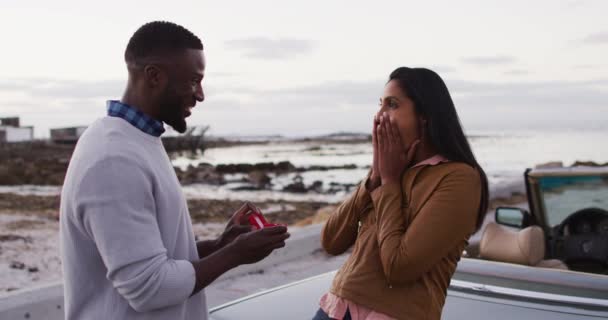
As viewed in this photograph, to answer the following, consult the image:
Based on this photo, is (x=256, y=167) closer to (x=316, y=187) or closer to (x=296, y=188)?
(x=316, y=187)

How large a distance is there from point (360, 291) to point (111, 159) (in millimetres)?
861

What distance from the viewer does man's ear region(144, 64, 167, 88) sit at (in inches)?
77.2

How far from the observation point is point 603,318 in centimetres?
272

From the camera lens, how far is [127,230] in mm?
1742

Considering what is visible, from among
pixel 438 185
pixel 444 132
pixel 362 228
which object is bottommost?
pixel 362 228

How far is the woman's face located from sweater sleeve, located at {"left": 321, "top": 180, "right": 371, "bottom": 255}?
233mm

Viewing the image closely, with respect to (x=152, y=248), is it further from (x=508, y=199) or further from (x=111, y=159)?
(x=508, y=199)

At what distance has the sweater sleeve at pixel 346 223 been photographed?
229 centimetres

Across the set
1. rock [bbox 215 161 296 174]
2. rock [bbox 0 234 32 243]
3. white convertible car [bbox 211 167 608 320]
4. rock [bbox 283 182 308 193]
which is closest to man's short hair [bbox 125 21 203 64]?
white convertible car [bbox 211 167 608 320]

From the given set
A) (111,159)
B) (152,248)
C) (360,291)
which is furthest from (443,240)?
(111,159)

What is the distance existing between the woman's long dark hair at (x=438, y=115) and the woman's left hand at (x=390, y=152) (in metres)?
0.12

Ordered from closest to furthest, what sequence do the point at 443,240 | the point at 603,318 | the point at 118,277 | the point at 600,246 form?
the point at 118,277
the point at 443,240
the point at 603,318
the point at 600,246

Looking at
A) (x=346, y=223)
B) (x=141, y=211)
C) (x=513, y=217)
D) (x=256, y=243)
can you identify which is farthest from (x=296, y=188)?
(x=141, y=211)

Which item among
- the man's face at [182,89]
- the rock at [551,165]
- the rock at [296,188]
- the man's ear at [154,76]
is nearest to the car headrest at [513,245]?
the rock at [551,165]
